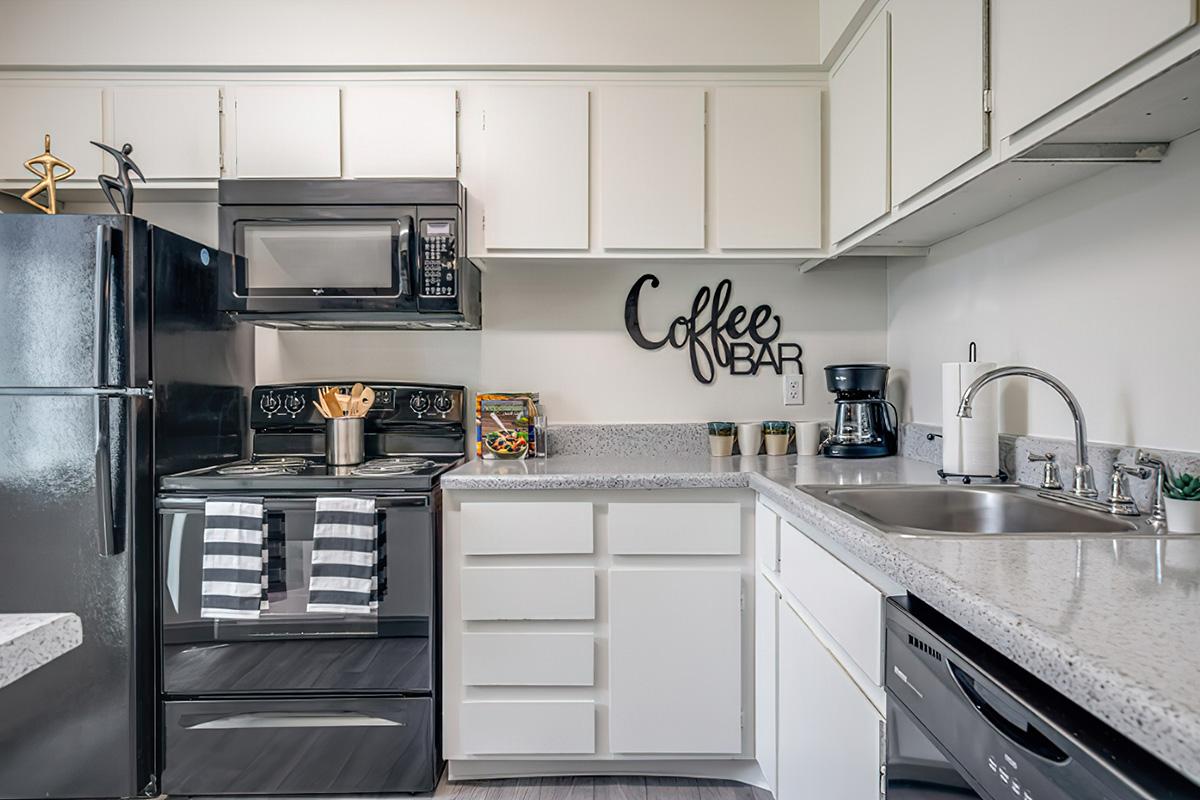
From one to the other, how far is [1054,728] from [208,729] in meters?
1.99

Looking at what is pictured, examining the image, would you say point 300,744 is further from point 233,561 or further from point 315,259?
point 315,259

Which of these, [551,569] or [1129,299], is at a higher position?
[1129,299]

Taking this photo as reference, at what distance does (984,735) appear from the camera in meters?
0.70

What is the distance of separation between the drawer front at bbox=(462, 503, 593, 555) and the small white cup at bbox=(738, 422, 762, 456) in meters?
0.74

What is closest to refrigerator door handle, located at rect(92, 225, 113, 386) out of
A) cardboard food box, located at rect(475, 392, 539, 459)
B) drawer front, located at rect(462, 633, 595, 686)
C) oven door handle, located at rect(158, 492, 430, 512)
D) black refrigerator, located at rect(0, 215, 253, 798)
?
black refrigerator, located at rect(0, 215, 253, 798)

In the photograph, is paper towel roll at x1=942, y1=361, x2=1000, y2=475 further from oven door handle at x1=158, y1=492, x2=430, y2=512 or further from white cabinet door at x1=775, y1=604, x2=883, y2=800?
oven door handle at x1=158, y1=492, x2=430, y2=512

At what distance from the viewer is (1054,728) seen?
1.96ft

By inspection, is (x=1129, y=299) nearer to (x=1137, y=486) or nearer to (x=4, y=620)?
(x=1137, y=486)

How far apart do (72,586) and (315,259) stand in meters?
1.09

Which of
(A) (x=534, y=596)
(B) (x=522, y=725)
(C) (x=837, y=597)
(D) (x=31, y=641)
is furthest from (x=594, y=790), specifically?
(D) (x=31, y=641)

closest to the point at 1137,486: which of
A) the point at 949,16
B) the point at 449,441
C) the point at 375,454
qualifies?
the point at 949,16

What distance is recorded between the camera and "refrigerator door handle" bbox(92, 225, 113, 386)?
1726mm

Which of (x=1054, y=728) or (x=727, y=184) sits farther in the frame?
(x=727, y=184)

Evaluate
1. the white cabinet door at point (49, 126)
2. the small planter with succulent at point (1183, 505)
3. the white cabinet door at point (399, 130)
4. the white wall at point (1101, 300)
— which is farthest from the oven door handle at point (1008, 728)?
the white cabinet door at point (49, 126)
